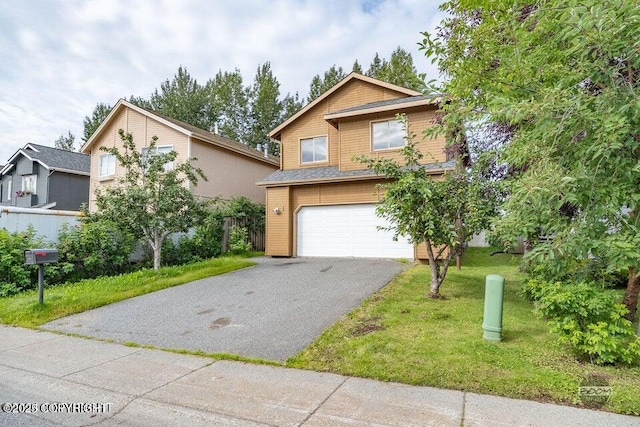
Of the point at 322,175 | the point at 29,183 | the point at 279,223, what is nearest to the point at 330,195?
the point at 322,175

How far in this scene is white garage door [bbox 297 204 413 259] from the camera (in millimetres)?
12172

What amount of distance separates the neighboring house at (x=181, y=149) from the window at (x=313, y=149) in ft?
15.9

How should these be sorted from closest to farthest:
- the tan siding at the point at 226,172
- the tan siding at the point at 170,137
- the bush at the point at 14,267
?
the bush at the point at 14,267, the tan siding at the point at 170,137, the tan siding at the point at 226,172

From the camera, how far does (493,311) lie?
466 centimetres

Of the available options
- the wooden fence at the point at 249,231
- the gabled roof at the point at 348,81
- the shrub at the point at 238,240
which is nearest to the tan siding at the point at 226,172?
the wooden fence at the point at 249,231

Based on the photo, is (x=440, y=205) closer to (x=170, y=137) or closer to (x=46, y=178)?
(x=170, y=137)

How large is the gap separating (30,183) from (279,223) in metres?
18.8

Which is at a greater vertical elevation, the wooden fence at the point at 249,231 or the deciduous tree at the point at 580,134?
the deciduous tree at the point at 580,134

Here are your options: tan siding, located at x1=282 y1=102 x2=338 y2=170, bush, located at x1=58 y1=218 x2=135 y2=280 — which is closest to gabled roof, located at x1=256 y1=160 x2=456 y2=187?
tan siding, located at x1=282 y1=102 x2=338 y2=170

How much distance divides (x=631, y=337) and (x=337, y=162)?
11122 mm

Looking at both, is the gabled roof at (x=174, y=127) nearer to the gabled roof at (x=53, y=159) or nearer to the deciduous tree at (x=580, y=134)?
the gabled roof at (x=53, y=159)

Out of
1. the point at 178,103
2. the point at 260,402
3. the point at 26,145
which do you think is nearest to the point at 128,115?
the point at 26,145

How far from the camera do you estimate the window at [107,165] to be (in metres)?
18.0

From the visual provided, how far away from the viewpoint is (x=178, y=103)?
107ft
